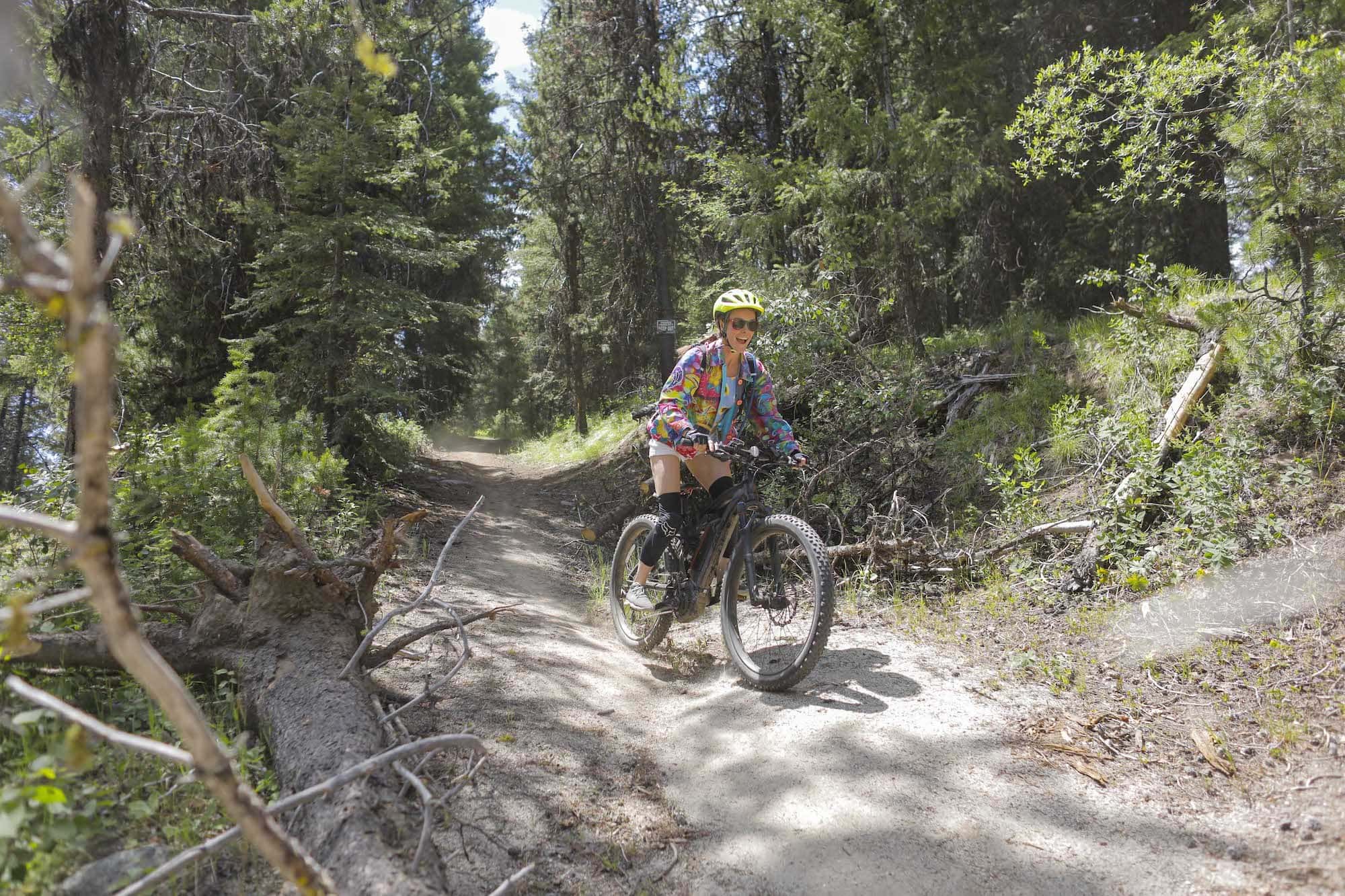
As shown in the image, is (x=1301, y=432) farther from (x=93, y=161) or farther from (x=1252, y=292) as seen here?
(x=93, y=161)

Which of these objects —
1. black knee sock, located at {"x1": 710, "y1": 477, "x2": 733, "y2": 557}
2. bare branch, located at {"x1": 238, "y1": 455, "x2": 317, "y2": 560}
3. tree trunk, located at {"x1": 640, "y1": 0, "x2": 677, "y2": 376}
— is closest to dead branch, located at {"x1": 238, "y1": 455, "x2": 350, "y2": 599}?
bare branch, located at {"x1": 238, "y1": 455, "x2": 317, "y2": 560}

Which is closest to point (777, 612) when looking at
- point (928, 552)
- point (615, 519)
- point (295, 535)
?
point (928, 552)

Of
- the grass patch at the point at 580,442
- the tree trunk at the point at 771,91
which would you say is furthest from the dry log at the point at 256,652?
the grass patch at the point at 580,442

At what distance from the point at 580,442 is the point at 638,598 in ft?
52.8

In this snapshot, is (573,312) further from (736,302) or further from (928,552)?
(736,302)

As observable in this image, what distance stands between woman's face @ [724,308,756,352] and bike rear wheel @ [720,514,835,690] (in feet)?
4.05

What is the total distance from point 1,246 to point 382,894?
7851 mm

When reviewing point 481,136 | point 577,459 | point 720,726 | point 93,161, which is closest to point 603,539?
point 720,726

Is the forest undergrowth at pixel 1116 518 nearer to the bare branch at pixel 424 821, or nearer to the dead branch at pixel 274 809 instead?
the bare branch at pixel 424 821

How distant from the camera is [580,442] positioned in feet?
70.9

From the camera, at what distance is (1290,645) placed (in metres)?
3.83

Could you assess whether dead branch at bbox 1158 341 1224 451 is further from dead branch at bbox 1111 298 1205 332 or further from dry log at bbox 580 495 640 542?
dry log at bbox 580 495 640 542

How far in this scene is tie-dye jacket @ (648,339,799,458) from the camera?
203 inches

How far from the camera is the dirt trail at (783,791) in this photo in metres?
2.73
